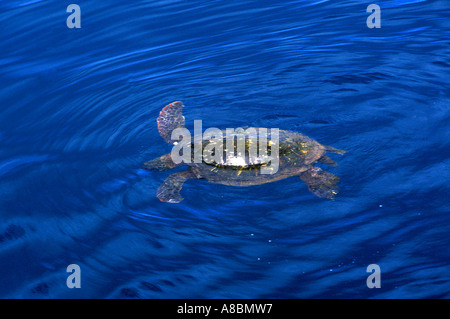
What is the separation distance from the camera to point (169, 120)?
6.60 meters

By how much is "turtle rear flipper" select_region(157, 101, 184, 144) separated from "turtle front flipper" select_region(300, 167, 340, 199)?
6.11 feet

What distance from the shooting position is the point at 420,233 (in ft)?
15.6

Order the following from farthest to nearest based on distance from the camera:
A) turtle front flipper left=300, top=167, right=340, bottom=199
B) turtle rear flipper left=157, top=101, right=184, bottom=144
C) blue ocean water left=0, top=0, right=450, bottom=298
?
turtle rear flipper left=157, top=101, right=184, bottom=144, turtle front flipper left=300, top=167, right=340, bottom=199, blue ocean water left=0, top=0, right=450, bottom=298

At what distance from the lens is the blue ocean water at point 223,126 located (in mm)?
4645

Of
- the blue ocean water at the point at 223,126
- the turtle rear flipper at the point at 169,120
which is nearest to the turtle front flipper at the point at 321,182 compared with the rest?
the blue ocean water at the point at 223,126

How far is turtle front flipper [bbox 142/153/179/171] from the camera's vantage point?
19.1 ft
